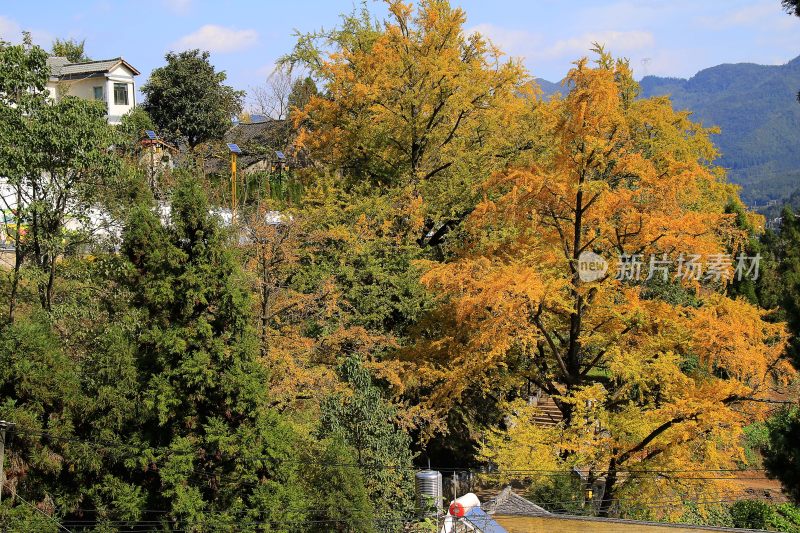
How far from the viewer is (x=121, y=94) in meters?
37.0

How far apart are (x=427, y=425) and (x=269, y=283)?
16.1ft

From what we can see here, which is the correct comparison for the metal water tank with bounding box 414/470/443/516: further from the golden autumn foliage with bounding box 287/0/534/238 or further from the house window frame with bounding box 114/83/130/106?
the house window frame with bounding box 114/83/130/106

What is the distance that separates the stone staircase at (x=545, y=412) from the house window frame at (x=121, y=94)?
24.8 meters

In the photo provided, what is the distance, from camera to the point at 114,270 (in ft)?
42.1

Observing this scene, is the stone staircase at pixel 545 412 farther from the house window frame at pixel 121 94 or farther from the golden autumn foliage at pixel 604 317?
the house window frame at pixel 121 94

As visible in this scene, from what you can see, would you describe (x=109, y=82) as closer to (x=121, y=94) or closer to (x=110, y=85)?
(x=110, y=85)

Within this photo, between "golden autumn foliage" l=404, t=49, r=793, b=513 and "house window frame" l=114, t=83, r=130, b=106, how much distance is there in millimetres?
26975

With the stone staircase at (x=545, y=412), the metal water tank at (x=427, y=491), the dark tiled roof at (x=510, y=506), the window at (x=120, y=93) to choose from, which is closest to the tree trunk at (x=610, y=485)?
the dark tiled roof at (x=510, y=506)

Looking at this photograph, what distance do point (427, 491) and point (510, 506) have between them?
1571 mm

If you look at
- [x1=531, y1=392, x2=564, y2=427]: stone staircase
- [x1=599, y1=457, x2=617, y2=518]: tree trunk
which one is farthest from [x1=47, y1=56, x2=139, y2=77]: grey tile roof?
[x1=599, y1=457, x2=617, y2=518]: tree trunk

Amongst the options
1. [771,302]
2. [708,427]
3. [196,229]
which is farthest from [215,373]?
[771,302]

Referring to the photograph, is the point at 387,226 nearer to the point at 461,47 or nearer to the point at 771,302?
the point at 461,47

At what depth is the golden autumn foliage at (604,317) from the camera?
1328cm

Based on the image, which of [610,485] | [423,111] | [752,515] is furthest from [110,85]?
[752,515]
